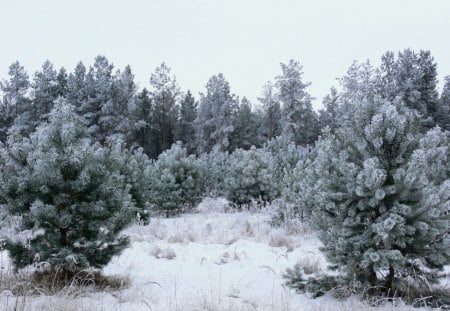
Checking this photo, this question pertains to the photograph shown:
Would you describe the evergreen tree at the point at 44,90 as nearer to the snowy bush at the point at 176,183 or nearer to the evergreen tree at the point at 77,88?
the evergreen tree at the point at 77,88

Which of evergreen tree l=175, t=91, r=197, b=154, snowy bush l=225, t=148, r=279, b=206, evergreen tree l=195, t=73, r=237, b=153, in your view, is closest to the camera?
snowy bush l=225, t=148, r=279, b=206

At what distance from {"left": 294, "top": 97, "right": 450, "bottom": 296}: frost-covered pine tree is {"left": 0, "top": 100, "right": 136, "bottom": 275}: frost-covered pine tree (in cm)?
242

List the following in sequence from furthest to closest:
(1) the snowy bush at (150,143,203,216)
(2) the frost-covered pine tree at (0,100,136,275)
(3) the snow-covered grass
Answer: (1) the snowy bush at (150,143,203,216), (2) the frost-covered pine tree at (0,100,136,275), (3) the snow-covered grass

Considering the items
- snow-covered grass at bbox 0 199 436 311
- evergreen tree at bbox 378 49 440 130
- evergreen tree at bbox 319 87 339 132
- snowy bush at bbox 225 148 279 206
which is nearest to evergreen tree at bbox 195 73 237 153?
evergreen tree at bbox 319 87 339 132

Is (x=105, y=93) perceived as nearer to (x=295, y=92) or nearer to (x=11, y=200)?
(x=295, y=92)

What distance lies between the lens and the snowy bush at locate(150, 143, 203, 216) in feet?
42.9

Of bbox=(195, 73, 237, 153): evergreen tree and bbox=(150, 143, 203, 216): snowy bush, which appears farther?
bbox=(195, 73, 237, 153): evergreen tree

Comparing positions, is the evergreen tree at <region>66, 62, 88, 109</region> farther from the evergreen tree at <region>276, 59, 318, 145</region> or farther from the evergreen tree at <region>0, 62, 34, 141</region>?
the evergreen tree at <region>276, 59, 318, 145</region>

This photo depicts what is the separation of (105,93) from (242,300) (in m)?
39.0

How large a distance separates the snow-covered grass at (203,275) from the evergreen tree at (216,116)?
126 feet

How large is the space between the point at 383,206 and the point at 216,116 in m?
44.5

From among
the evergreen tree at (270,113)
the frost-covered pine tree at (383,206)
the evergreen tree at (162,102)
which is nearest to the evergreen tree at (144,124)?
the evergreen tree at (162,102)

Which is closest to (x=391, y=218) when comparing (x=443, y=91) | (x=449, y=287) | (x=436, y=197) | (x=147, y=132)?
(x=436, y=197)

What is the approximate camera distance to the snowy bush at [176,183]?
13.1 meters
